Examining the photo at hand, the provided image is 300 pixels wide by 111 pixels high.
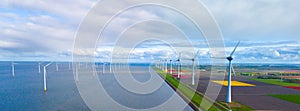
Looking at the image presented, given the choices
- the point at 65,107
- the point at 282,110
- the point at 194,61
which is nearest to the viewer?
the point at 282,110

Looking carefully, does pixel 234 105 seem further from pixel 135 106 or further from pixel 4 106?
pixel 4 106

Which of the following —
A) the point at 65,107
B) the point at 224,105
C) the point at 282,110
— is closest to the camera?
the point at 282,110

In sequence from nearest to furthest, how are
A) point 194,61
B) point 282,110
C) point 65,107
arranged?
point 282,110, point 65,107, point 194,61

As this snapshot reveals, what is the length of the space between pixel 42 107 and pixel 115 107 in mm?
9179

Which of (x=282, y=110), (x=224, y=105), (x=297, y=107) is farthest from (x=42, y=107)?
(x=297, y=107)

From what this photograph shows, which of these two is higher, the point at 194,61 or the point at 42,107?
the point at 194,61

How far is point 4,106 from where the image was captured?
31844 millimetres

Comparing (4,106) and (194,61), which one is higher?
(194,61)

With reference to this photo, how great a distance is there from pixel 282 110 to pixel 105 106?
1993cm

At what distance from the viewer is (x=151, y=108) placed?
30469mm

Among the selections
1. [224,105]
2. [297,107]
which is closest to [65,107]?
[224,105]

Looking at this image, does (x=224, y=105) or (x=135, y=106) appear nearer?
(x=224, y=105)

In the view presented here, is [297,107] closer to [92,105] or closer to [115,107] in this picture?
[115,107]

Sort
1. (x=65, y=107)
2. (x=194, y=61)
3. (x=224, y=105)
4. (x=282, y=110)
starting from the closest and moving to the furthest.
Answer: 1. (x=282, y=110)
2. (x=224, y=105)
3. (x=65, y=107)
4. (x=194, y=61)
